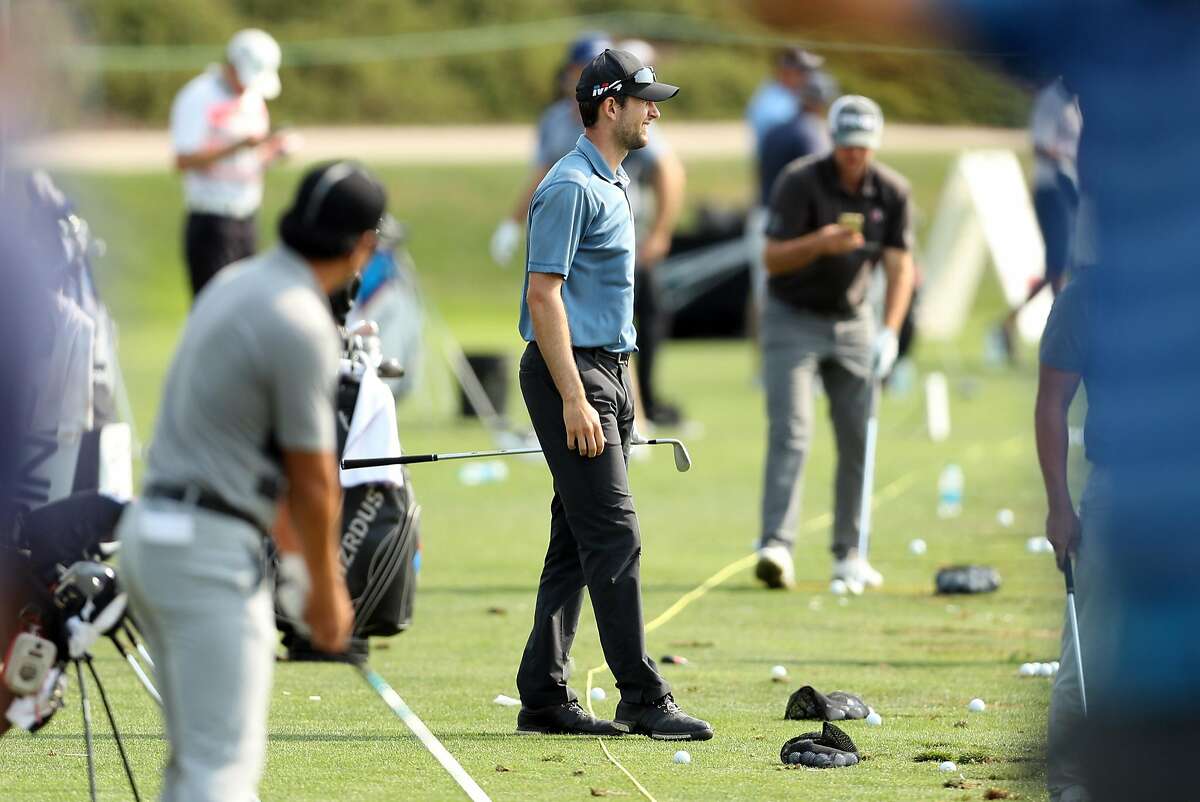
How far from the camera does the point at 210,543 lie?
4402mm

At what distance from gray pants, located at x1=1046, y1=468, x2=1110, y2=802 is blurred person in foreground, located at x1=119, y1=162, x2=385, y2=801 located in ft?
5.27

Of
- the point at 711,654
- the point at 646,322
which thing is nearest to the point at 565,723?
the point at 711,654

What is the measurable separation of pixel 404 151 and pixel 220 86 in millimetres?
28419

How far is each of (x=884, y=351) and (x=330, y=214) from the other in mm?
5786

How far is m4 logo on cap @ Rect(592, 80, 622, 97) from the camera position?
259 inches

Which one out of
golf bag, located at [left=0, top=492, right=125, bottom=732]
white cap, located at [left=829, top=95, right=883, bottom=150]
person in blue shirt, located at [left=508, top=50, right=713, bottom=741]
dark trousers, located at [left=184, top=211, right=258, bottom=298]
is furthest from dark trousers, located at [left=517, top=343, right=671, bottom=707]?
dark trousers, located at [left=184, top=211, right=258, bottom=298]

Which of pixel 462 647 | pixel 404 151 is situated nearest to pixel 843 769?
pixel 462 647

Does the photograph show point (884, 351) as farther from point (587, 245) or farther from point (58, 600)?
point (58, 600)

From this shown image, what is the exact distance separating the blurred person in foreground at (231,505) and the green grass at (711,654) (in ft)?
4.58

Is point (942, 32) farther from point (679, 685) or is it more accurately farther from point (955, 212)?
point (955, 212)

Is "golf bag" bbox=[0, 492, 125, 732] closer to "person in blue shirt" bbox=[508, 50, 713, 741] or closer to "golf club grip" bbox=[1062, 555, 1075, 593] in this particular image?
"person in blue shirt" bbox=[508, 50, 713, 741]

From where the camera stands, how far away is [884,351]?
998cm

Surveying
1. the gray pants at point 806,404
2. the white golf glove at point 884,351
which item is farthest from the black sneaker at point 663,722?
the white golf glove at point 884,351

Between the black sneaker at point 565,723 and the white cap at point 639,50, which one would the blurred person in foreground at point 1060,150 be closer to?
the white cap at point 639,50
